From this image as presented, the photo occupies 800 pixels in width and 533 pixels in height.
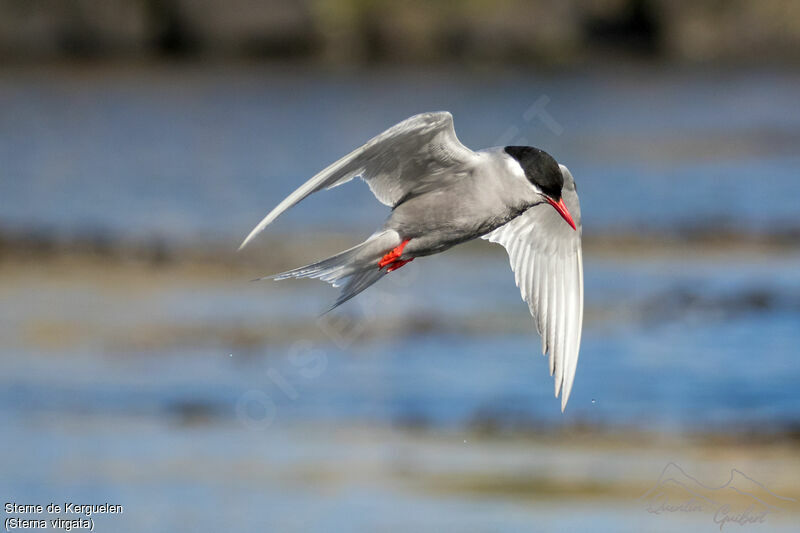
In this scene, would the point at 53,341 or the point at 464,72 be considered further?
the point at 464,72

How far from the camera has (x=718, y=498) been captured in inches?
394

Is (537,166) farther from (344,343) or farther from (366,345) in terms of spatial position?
(344,343)

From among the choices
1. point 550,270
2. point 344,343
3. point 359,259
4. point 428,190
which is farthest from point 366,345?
point 359,259

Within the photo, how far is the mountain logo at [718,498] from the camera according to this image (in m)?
9.68

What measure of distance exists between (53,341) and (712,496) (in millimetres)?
6521

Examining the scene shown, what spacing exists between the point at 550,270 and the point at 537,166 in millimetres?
1125

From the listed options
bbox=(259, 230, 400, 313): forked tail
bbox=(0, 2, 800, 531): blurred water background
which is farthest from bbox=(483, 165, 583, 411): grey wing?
bbox=(0, 2, 800, 531): blurred water background

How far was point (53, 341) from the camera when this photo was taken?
551 inches

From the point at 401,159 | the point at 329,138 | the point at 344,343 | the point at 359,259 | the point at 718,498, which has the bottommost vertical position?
the point at 718,498

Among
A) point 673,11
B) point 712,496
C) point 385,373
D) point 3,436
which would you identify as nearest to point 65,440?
point 3,436

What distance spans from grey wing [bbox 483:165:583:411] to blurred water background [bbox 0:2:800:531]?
3.13 m

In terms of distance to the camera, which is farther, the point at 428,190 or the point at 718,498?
the point at 718,498

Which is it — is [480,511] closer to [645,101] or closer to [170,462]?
[170,462]

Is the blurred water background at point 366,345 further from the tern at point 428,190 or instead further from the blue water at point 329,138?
the tern at point 428,190
